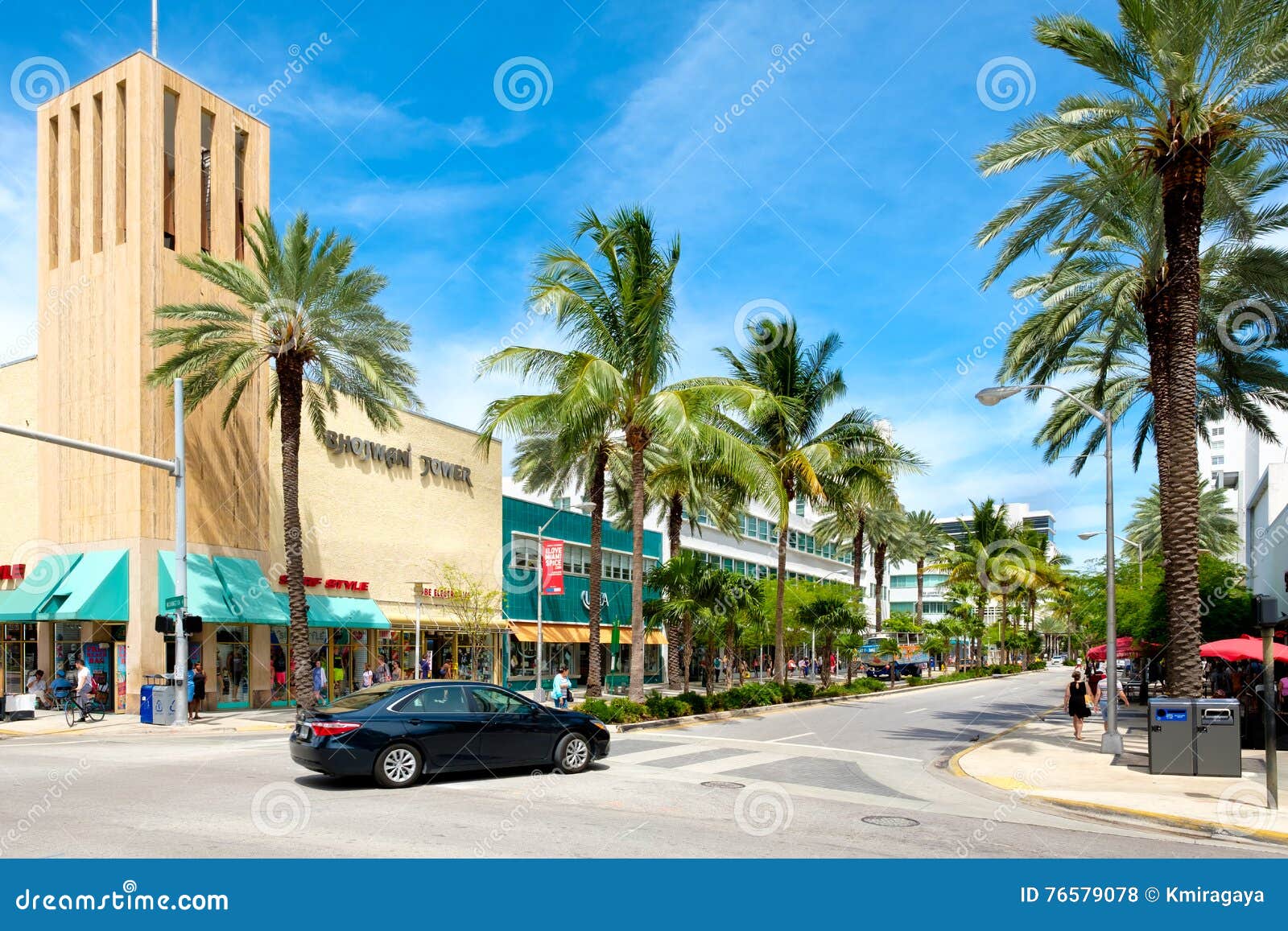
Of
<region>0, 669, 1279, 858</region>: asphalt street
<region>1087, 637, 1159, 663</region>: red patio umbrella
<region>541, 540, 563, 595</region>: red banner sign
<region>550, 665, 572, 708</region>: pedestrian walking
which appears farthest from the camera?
<region>541, 540, 563, 595</region>: red banner sign

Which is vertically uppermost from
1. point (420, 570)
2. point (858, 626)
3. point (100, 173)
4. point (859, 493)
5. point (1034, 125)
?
point (100, 173)

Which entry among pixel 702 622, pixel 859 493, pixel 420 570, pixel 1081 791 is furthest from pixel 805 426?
pixel 1081 791

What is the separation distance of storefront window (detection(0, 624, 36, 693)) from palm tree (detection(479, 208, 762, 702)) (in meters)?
17.9

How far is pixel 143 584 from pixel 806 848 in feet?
78.0

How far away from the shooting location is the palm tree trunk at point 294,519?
86.8 feet

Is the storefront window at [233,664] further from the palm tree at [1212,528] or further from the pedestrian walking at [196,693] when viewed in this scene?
the palm tree at [1212,528]

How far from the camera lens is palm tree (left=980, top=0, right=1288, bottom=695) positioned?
55.6ft

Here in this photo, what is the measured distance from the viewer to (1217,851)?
34.2 ft

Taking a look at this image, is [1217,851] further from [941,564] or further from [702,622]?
[941,564]

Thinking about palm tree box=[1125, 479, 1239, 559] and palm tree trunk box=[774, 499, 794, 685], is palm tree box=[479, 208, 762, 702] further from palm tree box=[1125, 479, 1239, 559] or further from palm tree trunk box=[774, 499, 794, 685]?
palm tree box=[1125, 479, 1239, 559]

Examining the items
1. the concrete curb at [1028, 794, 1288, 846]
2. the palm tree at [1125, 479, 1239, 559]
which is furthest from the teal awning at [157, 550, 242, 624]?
the palm tree at [1125, 479, 1239, 559]

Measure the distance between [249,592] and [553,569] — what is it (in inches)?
539

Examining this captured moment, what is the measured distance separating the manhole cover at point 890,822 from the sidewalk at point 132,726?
55.4ft

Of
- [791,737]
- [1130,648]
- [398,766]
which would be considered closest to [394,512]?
[791,737]
